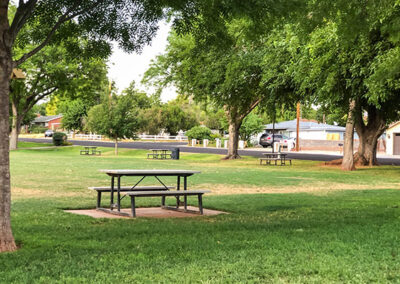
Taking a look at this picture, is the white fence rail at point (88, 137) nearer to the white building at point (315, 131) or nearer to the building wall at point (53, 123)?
the white building at point (315, 131)

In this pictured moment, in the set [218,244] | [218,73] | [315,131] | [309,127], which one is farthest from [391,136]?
[218,244]

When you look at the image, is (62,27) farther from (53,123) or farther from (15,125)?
(53,123)

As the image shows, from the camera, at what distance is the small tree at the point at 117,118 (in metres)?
48.0

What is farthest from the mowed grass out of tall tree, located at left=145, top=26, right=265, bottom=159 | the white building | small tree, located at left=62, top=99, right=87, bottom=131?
small tree, located at left=62, top=99, right=87, bottom=131

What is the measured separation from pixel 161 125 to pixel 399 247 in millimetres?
86727

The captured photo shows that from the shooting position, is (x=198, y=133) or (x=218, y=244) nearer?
(x=218, y=244)

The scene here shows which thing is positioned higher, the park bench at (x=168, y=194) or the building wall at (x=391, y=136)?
the building wall at (x=391, y=136)

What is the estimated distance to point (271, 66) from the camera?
91.5ft

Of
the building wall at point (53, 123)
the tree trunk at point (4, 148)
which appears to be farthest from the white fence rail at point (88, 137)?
the tree trunk at point (4, 148)

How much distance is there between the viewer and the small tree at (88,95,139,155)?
47969 millimetres

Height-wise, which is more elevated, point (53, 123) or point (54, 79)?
point (54, 79)

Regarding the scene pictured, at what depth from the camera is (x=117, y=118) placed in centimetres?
4775

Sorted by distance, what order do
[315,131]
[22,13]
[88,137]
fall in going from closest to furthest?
[22,13]
[315,131]
[88,137]

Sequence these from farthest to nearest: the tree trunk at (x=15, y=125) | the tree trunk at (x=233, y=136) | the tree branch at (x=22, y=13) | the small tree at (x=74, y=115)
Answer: the small tree at (x=74, y=115) < the tree trunk at (x=15, y=125) < the tree trunk at (x=233, y=136) < the tree branch at (x=22, y=13)
